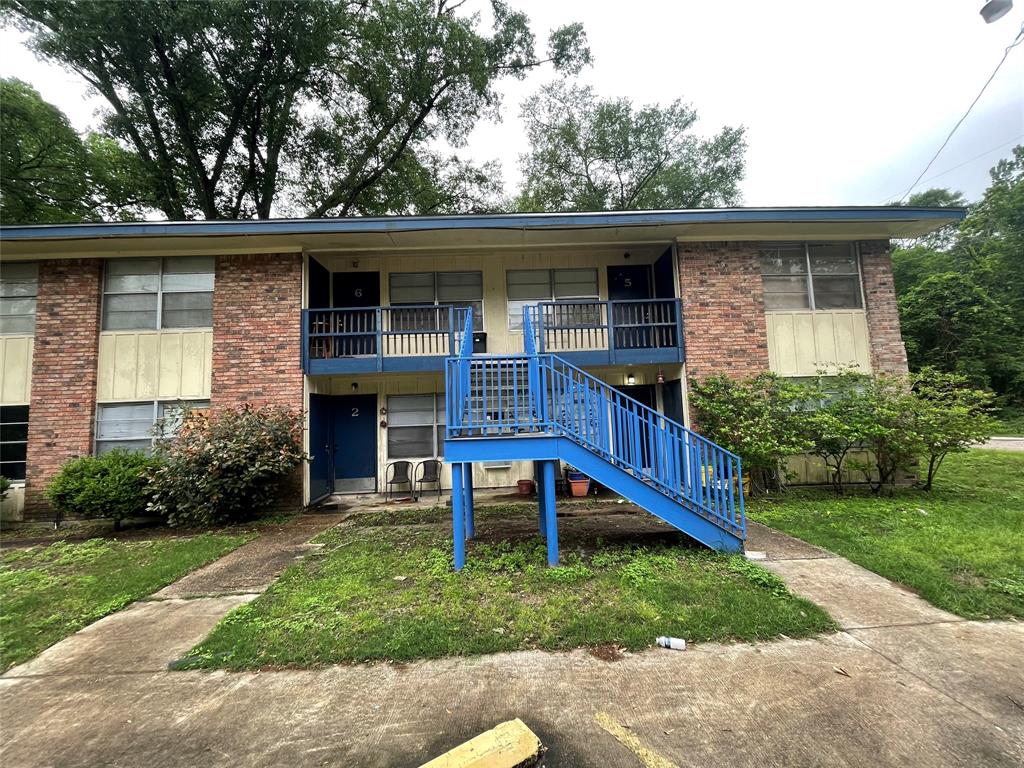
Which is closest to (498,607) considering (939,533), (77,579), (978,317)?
(77,579)

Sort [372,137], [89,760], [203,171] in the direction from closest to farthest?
[89,760]
[203,171]
[372,137]

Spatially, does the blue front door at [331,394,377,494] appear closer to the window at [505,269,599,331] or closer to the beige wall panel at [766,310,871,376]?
the window at [505,269,599,331]

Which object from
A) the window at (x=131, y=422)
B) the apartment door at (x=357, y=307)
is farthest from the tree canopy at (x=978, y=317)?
the window at (x=131, y=422)

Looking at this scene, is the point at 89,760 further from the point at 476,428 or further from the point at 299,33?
the point at 299,33

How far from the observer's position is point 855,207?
8.11 meters

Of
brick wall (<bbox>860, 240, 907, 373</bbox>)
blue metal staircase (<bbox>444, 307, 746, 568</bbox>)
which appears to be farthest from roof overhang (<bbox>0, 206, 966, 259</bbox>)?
blue metal staircase (<bbox>444, 307, 746, 568</bbox>)

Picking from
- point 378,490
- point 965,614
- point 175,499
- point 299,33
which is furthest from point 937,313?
point 175,499

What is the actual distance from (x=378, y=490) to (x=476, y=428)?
18.4ft

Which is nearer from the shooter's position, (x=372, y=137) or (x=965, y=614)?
(x=965, y=614)

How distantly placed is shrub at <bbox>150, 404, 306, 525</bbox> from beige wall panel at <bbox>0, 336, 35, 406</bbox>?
338 centimetres

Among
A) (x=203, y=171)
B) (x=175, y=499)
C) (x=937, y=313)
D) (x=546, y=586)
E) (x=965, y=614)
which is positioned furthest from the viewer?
(x=937, y=313)

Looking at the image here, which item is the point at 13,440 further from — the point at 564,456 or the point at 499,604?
the point at 564,456

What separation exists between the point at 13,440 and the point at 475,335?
9.01 metres

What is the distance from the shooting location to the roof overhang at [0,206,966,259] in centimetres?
790
